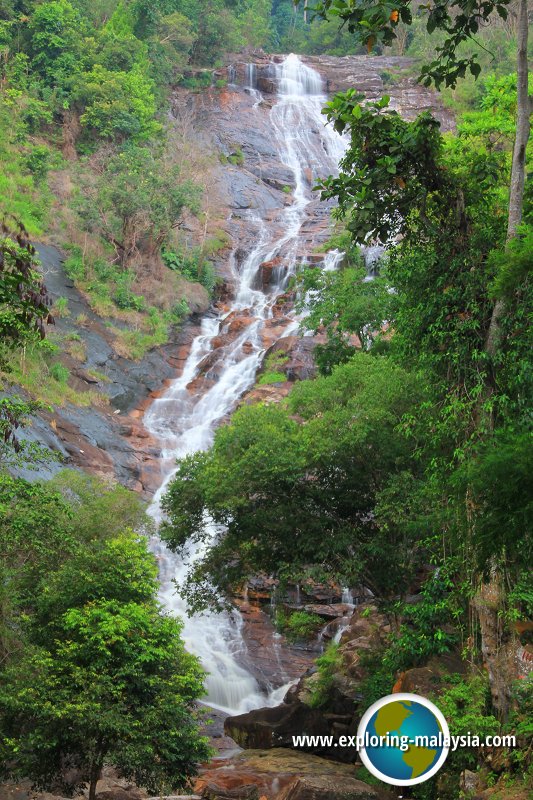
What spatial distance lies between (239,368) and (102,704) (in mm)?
22646

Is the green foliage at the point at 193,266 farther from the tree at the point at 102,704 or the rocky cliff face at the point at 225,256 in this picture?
the tree at the point at 102,704

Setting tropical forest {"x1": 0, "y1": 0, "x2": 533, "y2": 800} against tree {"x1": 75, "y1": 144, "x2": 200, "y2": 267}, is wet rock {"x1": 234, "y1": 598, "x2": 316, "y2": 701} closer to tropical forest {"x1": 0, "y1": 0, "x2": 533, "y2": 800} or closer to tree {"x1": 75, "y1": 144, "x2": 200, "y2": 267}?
tropical forest {"x1": 0, "y1": 0, "x2": 533, "y2": 800}

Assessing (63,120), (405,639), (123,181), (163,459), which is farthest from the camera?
(63,120)

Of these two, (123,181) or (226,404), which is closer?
(226,404)

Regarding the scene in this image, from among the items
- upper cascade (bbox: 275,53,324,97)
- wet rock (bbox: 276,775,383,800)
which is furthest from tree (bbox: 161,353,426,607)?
upper cascade (bbox: 275,53,324,97)

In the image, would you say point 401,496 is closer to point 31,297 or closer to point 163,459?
point 31,297

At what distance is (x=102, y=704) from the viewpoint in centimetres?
1113

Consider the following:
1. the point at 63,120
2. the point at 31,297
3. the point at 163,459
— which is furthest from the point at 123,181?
the point at 31,297

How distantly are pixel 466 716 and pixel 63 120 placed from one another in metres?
38.3

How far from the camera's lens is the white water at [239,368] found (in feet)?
67.9

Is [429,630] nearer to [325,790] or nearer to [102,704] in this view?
[325,790]

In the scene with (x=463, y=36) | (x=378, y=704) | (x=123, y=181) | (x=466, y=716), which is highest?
(x=123, y=181)

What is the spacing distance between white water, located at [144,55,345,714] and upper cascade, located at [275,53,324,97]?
2.6 inches

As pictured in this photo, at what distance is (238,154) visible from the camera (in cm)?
4950
